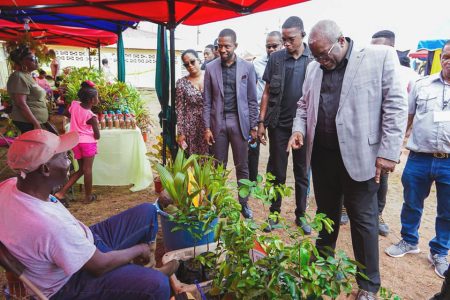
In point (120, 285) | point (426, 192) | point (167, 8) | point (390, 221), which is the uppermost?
point (167, 8)

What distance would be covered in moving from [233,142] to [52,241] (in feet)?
7.60

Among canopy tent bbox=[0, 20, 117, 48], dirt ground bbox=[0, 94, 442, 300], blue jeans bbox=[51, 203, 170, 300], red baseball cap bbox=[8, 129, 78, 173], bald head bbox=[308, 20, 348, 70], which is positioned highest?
canopy tent bbox=[0, 20, 117, 48]

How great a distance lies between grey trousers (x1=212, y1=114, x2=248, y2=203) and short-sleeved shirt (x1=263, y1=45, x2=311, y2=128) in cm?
48

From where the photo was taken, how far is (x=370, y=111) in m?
2.02

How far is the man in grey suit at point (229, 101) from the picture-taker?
10.7ft

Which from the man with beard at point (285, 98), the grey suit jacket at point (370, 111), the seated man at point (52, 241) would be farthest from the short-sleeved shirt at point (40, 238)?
the man with beard at point (285, 98)

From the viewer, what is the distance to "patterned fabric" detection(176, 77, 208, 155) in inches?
140

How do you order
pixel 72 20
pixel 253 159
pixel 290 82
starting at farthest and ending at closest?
pixel 72 20 → pixel 253 159 → pixel 290 82

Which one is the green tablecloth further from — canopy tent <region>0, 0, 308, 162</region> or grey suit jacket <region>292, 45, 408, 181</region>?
grey suit jacket <region>292, 45, 408, 181</region>

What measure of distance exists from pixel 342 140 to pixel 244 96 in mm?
1483

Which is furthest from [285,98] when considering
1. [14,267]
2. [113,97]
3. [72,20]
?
[72,20]

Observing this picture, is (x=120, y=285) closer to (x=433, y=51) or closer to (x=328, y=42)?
(x=328, y=42)

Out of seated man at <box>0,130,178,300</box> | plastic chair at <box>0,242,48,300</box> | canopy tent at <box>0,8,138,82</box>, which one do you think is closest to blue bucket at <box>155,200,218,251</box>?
seated man at <box>0,130,178,300</box>

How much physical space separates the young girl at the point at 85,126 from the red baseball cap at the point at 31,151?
7.78 feet
